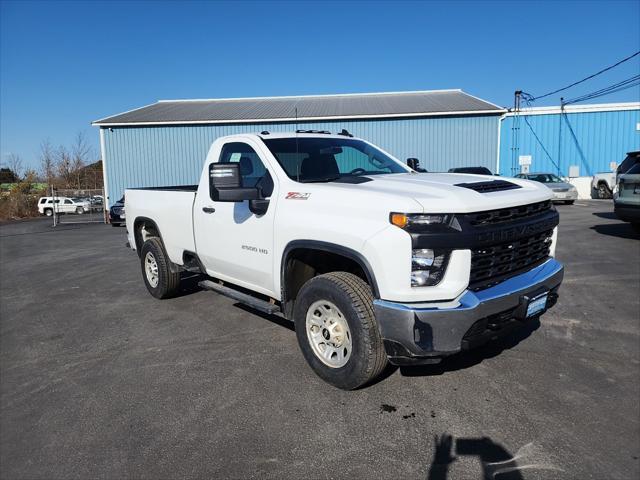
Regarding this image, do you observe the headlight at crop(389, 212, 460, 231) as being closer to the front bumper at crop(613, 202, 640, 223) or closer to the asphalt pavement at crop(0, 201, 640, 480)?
the asphalt pavement at crop(0, 201, 640, 480)

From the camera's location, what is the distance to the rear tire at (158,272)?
20.6ft

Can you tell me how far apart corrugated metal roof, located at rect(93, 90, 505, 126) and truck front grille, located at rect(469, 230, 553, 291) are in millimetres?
20688

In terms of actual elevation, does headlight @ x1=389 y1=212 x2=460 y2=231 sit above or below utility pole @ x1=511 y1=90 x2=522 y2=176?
below

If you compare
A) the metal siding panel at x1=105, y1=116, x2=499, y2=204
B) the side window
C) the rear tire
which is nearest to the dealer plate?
the side window

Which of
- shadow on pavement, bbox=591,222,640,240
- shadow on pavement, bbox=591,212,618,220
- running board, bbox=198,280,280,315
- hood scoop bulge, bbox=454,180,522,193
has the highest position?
hood scoop bulge, bbox=454,180,522,193

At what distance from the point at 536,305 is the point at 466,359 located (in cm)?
101

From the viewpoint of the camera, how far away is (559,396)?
360 cm

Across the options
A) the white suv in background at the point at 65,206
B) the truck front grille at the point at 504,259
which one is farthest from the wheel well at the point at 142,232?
the white suv in background at the point at 65,206

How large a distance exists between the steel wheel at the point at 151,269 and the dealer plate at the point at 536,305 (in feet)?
15.8

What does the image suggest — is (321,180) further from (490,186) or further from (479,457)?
(479,457)

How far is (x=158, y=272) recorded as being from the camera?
6367 millimetres

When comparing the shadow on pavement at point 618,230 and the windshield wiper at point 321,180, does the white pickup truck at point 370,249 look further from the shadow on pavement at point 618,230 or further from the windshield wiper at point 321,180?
the shadow on pavement at point 618,230

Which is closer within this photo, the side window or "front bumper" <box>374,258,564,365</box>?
"front bumper" <box>374,258,564,365</box>

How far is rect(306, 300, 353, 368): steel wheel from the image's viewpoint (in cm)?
361
